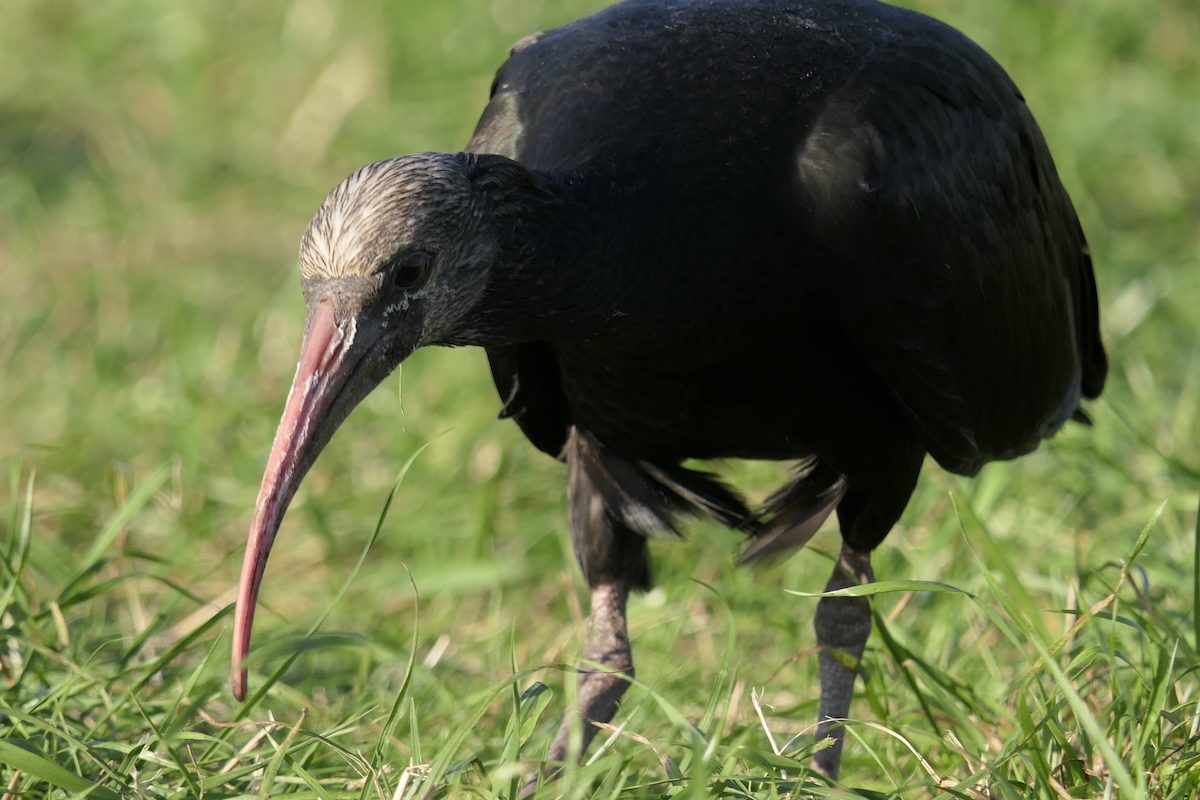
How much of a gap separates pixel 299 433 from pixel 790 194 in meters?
1.23

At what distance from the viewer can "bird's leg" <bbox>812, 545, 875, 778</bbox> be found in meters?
4.36

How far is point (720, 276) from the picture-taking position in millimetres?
3844

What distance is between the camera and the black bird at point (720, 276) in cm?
350

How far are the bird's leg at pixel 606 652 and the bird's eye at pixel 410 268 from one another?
148cm

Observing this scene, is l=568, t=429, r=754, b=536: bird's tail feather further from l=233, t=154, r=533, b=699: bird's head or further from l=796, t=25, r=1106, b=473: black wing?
l=233, t=154, r=533, b=699: bird's head

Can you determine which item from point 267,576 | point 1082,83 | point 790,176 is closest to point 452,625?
point 267,576

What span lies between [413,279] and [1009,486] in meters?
2.83

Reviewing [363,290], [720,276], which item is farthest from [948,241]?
[363,290]

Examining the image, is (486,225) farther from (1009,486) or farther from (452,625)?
(1009,486)

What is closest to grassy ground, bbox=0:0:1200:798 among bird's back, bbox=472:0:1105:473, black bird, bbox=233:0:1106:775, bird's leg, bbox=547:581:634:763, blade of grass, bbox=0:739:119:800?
blade of grass, bbox=0:739:119:800

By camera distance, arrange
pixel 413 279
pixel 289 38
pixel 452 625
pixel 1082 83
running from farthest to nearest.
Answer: pixel 289 38 → pixel 1082 83 → pixel 452 625 → pixel 413 279

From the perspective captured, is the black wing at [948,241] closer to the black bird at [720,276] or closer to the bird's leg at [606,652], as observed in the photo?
the black bird at [720,276]

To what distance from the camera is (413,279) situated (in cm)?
349

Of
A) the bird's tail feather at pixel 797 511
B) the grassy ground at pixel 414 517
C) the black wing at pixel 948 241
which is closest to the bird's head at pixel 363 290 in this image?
the grassy ground at pixel 414 517
